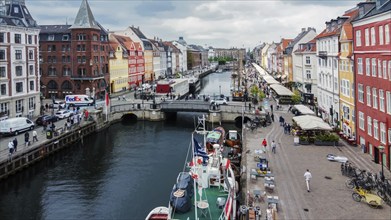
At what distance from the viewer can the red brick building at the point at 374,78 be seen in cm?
3050

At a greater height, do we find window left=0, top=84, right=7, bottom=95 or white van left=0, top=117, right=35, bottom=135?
window left=0, top=84, right=7, bottom=95

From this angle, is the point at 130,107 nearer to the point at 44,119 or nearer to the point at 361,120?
the point at 44,119

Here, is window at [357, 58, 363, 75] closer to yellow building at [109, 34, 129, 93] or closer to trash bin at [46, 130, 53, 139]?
trash bin at [46, 130, 53, 139]

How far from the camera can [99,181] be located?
3741 centimetres

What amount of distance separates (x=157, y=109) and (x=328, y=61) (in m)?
33.2

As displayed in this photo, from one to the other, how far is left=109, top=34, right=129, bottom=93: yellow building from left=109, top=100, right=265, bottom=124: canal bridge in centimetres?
2729

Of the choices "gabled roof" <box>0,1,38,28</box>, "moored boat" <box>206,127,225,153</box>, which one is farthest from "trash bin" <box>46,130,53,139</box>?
"gabled roof" <box>0,1,38,28</box>

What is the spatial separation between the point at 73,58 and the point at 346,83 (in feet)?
207

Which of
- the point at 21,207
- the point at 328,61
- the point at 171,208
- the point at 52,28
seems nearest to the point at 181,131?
the point at 328,61

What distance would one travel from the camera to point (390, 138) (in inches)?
1170

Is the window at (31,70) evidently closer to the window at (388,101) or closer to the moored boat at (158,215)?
the moored boat at (158,215)

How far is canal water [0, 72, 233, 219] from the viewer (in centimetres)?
3022

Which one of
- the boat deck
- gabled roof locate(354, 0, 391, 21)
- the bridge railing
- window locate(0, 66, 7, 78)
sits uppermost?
gabled roof locate(354, 0, 391, 21)

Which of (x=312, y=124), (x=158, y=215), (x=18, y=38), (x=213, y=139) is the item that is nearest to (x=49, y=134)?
(x=18, y=38)
